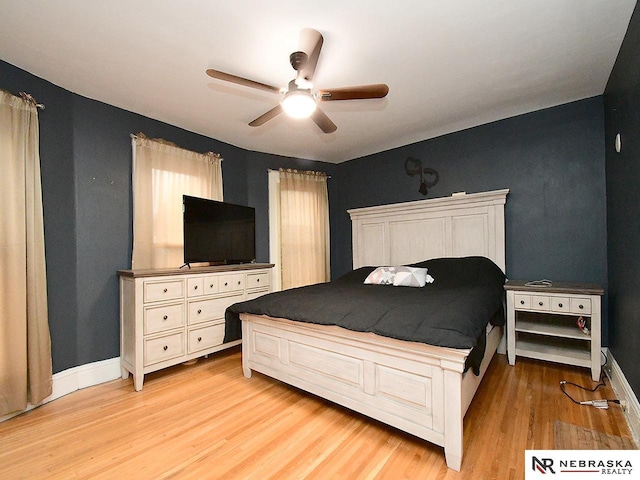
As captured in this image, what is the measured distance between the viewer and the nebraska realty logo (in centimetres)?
130

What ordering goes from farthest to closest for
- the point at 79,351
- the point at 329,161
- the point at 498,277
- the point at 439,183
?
the point at 329,161, the point at 439,183, the point at 498,277, the point at 79,351

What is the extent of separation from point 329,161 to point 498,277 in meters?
2.96

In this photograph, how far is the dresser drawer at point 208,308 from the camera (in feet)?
9.11

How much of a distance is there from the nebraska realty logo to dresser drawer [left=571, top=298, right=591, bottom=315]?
134 centimetres

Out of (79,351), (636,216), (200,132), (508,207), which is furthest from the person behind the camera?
(200,132)

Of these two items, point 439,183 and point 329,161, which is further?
point 329,161

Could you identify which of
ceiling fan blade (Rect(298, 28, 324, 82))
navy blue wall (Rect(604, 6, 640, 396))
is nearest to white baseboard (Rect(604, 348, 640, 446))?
navy blue wall (Rect(604, 6, 640, 396))

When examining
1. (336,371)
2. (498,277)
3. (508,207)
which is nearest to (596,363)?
(498,277)

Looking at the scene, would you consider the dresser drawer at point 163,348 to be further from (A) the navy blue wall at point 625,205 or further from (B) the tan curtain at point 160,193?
(A) the navy blue wall at point 625,205

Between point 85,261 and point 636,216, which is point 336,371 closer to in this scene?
point 636,216

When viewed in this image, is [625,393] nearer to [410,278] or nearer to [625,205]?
[625,205]

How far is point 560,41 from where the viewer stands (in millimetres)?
2008

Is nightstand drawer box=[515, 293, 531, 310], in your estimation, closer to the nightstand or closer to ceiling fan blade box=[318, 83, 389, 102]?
the nightstand

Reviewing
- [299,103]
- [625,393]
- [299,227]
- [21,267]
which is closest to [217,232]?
[299,227]
